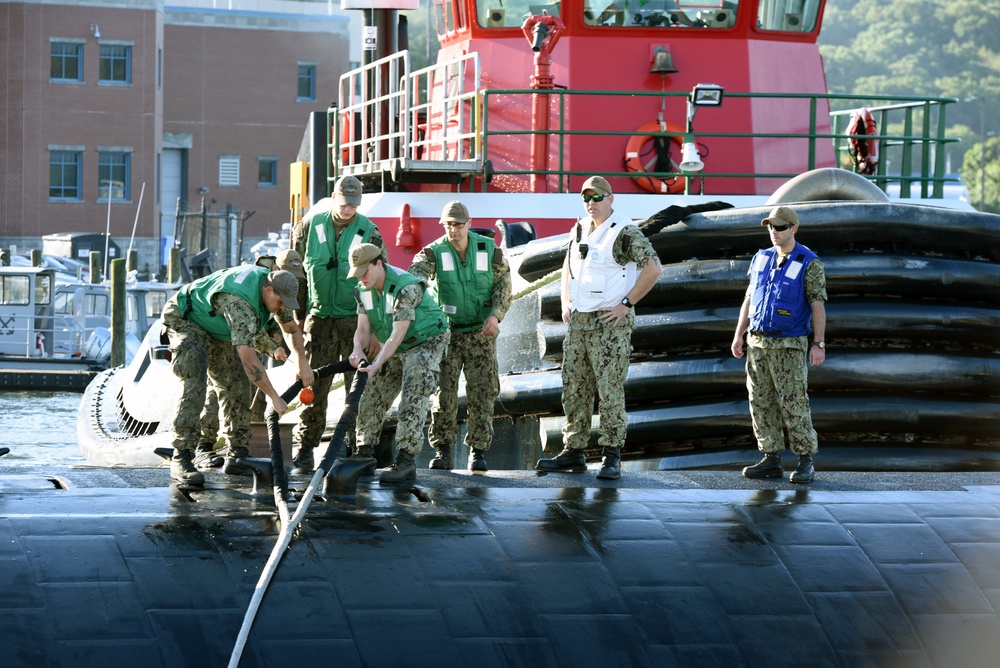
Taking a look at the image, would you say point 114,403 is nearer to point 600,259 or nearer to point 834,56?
point 600,259

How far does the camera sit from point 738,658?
6.54 meters

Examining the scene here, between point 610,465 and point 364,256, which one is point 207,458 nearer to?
point 364,256

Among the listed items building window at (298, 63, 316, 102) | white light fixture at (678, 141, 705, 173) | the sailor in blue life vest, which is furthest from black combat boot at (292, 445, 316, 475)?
building window at (298, 63, 316, 102)

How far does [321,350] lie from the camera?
8.68 metres

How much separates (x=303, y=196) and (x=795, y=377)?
340 inches

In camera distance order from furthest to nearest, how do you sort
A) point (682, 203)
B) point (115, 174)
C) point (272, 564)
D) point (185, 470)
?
1. point (115, 174)
2. point (682, 203)
3. point (185, 470)
4. point (272, 564)

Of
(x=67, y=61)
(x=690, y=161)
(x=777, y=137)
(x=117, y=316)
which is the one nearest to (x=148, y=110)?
(x=67, y=61)

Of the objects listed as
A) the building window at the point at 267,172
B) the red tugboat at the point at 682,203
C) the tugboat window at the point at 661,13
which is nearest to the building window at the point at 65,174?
the building window at the point at 267,172

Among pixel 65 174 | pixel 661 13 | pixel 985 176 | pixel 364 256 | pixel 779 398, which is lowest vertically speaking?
pixel 779 398

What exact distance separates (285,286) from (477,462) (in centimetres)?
189

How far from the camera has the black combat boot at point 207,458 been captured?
883cm

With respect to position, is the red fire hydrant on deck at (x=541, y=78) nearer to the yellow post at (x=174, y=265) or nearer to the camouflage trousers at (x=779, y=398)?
the camouflage trousers at (x=779, y=398)

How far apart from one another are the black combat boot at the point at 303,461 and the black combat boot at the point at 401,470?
817 mm

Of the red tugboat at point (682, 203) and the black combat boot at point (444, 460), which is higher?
the red tugboat at point (682, 203)
